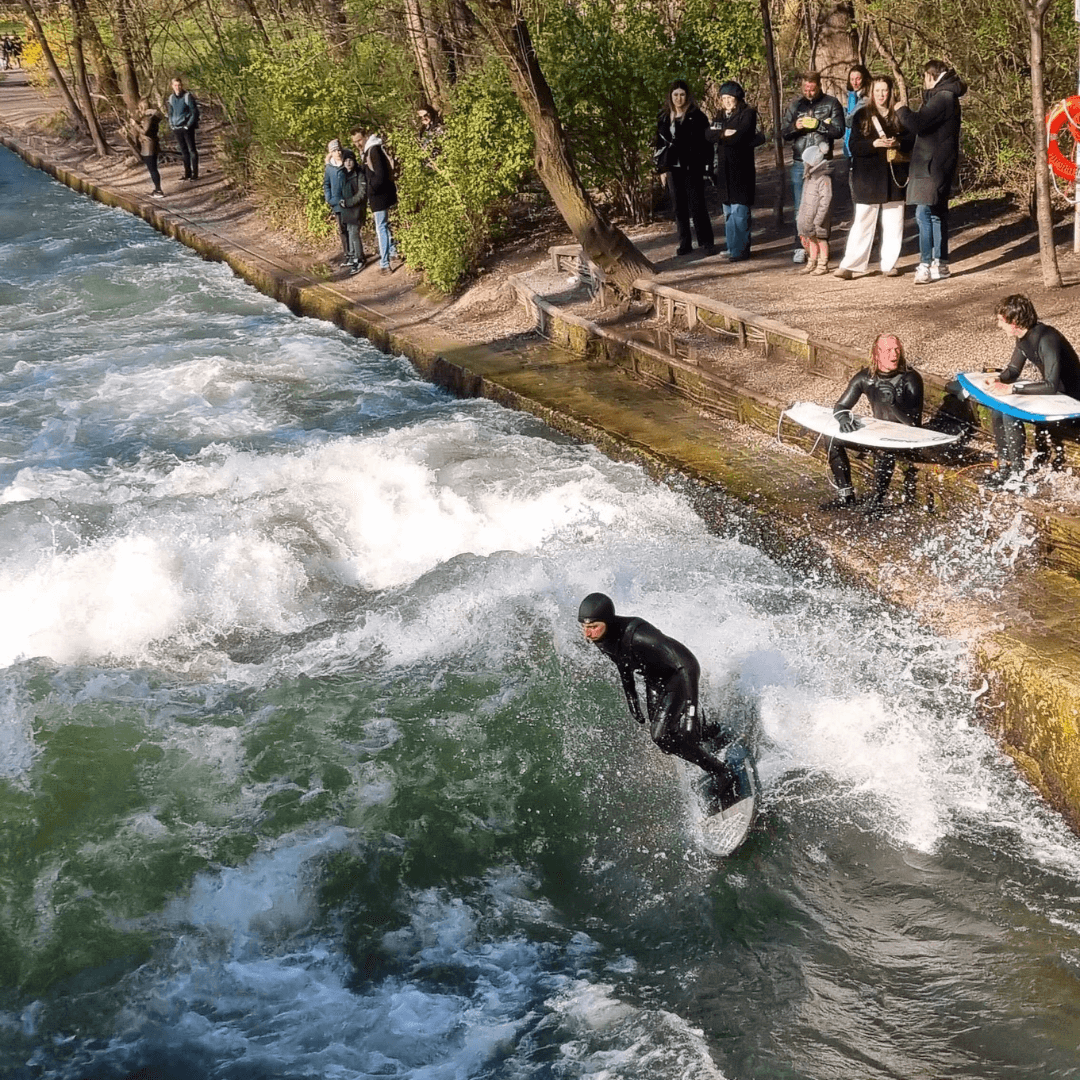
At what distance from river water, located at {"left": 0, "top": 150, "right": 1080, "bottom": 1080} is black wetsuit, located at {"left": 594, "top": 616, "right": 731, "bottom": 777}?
63 centimetres

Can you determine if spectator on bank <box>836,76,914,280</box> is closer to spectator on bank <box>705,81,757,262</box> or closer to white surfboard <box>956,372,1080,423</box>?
spectator on bank <box>705,81,757,262</box>

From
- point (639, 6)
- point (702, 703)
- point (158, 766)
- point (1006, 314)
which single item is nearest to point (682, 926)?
point (702, 703)

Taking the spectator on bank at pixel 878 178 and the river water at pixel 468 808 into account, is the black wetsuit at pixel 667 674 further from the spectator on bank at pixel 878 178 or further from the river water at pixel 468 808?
the spectator on bank at pixel 878 178

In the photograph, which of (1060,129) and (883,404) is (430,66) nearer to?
(1060,129)

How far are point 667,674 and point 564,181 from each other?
7.96 metres

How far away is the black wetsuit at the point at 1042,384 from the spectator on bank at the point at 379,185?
9.78 m

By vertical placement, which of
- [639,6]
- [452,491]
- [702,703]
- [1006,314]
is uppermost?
[639,6]

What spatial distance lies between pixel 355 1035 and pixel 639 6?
A: 47.0ft

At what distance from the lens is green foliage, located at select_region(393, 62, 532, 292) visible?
15.2 metres

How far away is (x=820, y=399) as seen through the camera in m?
10.4

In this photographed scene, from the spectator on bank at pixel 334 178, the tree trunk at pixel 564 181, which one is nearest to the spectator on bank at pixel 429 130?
the spectator on bank at pixel 334 178

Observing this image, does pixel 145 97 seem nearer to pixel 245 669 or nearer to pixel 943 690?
pixel 245 669

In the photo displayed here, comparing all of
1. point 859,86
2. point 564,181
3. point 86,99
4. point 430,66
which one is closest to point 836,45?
point 430,66

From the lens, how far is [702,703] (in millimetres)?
8273
